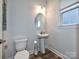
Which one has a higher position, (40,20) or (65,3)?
(65,3)

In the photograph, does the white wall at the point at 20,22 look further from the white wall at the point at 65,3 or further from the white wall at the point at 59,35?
the white wall at the point at 65,3

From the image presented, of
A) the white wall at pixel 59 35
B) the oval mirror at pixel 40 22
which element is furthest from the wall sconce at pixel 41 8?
the white wall at pixel 59 35

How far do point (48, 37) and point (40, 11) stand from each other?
1.17 m

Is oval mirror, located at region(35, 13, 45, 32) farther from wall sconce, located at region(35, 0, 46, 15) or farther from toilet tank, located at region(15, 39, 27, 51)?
toilet tank, located at region(15, 39, 27, 51)

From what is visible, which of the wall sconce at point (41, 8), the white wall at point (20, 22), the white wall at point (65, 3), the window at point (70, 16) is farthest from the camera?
the wall sconce at point (41, 8)

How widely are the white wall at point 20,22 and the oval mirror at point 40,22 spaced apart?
199 mm

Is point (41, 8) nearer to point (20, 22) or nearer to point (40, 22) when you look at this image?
point (40, 22)

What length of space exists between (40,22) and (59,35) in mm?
1107

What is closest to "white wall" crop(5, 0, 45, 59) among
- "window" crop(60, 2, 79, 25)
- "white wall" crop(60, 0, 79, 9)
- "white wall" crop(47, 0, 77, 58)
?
"white wall" crop(47, 0, 77, 58)

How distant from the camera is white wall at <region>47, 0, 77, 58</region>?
2558 millimetres

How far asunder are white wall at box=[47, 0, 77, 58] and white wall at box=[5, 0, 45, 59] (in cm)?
68

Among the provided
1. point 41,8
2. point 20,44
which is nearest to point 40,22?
point 41,8

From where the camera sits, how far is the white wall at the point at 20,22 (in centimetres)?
304

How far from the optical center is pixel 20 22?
3.34 meters
